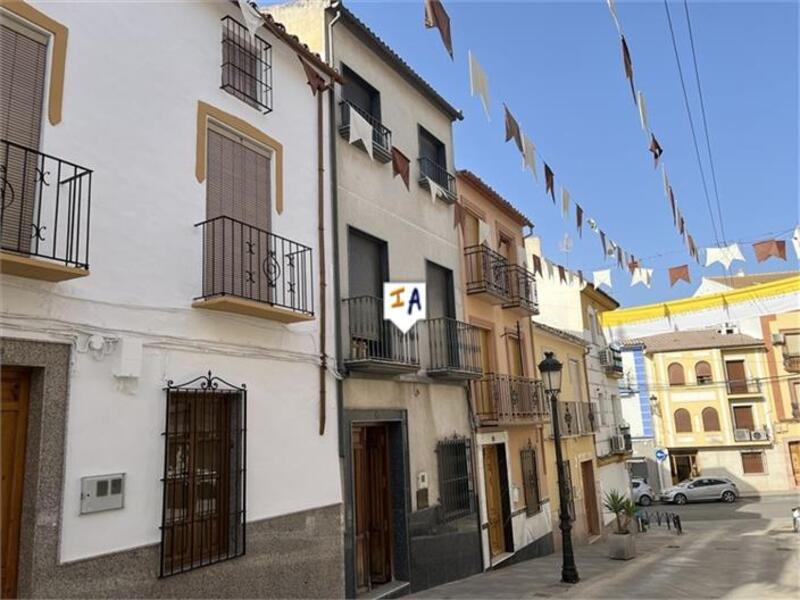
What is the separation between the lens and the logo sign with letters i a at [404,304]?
397 inches

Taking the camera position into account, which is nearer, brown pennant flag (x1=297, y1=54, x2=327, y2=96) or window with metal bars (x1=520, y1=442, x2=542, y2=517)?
brown pennant flag (x1=297, y1=54, x2=327, y2=96)

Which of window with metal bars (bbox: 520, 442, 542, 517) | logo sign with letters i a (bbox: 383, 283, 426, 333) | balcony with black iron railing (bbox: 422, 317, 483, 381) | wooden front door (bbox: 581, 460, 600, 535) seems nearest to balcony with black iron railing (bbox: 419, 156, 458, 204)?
logo sign with letters i a (bbox: 383, 283, 426, 333)

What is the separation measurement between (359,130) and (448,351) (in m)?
4.33

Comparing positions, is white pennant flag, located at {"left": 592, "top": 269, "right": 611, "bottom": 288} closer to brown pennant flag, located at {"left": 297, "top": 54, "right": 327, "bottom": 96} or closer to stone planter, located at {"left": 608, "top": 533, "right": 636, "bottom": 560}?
stone planter, located at {"left": 608, "top": 533, "right": 636, "bottom": 560}

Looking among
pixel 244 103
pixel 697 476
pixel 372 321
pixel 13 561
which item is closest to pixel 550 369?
pixel 372 321

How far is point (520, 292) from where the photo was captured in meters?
15.2

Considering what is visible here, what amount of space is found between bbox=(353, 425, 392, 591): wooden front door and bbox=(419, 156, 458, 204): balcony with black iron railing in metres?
4.93

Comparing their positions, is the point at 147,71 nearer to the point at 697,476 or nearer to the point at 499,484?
the point at 499,484

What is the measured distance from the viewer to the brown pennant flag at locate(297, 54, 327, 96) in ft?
27.1

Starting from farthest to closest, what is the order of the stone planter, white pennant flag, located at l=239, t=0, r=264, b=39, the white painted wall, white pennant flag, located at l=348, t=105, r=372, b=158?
the stone planter, white pennant flag, located at l=348, t=105, r=372, b=158, white pennant flag, located at l=239, t=0, r=264, b=39, the white painted wall

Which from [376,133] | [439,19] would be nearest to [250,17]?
[439,19]

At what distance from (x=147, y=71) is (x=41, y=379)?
133 inches

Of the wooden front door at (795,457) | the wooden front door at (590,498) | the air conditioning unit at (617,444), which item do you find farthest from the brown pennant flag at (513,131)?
the wooden front door at (795,457)

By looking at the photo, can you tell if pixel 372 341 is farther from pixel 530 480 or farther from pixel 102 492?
pixel 530 480
